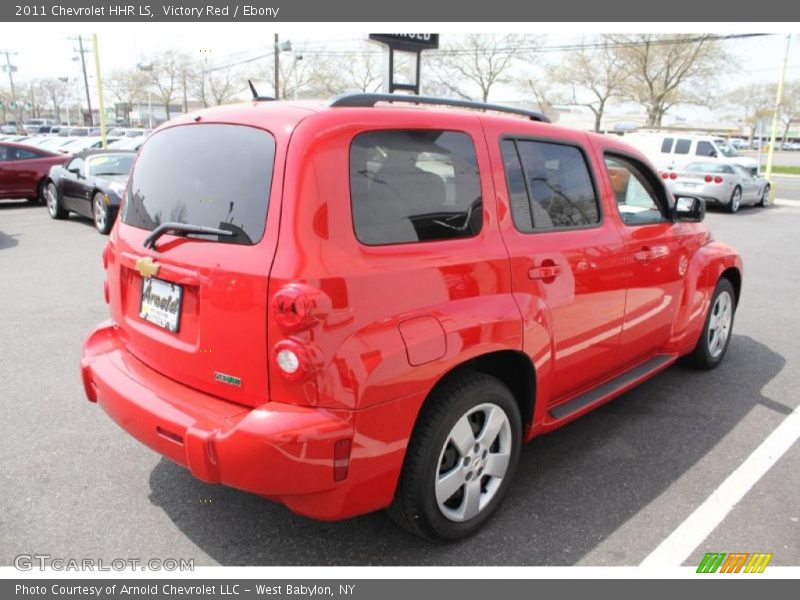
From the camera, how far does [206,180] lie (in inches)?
106

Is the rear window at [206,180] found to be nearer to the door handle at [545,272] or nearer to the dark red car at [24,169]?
the door handle at [545,272]

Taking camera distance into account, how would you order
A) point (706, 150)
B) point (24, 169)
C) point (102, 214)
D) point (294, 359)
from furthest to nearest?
point (706, 150)
point (24, 169)
point (102, 214)
point (294, 359)

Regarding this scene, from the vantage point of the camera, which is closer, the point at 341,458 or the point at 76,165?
the point at 341,458

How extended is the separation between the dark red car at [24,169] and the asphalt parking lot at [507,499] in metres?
11.6

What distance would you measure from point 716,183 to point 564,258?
15966 mm

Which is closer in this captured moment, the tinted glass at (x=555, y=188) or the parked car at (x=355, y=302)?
the parked car at (x=355, y=302)

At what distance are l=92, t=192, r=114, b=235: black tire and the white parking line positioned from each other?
10190 mm

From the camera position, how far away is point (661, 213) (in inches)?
167

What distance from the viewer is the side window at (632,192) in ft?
12.6

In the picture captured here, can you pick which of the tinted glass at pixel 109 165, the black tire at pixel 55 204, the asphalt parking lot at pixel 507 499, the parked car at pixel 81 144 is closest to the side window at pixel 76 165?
the tinted glass at pixel 109 165

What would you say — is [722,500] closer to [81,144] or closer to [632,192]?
[632,192]

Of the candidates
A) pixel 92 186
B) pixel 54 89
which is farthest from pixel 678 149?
pixel 54 89

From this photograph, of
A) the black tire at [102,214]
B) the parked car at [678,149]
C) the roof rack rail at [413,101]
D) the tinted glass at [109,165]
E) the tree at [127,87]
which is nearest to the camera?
the roof rack rail at [413,101]

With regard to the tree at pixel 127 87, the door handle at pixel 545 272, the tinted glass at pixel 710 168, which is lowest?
the tinted glass at pixel 710 168
